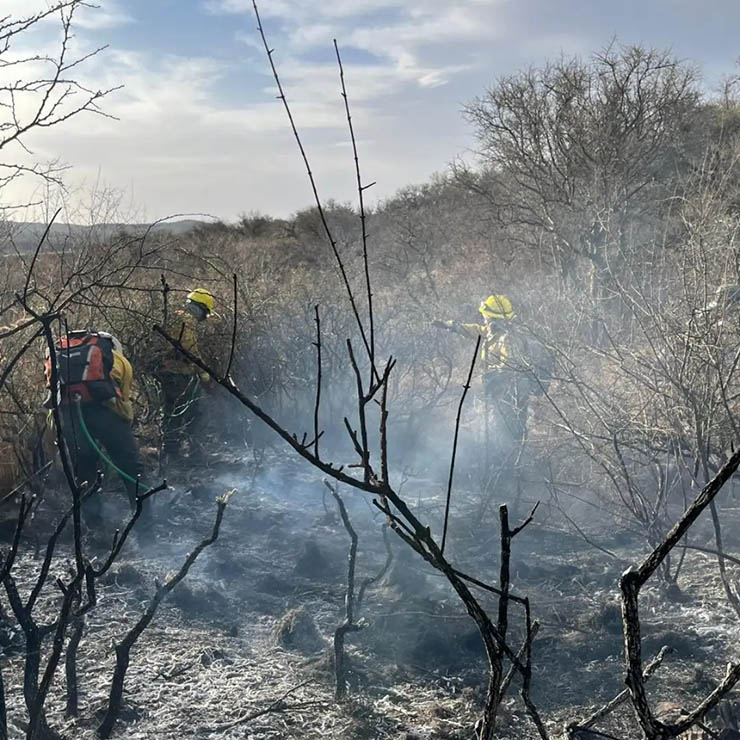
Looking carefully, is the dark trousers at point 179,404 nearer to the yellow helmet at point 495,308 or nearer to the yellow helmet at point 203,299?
the yellow helmet at point 203,299

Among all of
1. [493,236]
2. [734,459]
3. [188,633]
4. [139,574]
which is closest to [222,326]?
[139,574]

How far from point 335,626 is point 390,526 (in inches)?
143

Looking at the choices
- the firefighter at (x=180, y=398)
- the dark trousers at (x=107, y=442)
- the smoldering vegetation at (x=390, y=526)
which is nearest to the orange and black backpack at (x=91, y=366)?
the dark trousers at (x=107, y=442)

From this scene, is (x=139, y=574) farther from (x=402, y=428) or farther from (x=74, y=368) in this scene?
(x=402, y=428)

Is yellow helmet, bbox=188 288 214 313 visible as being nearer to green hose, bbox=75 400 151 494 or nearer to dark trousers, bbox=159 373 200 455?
dark trousers, bbox=159 373 200 455

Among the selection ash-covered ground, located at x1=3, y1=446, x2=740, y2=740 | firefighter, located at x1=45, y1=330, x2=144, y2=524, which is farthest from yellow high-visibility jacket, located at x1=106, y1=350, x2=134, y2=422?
ash-covered ground, located at x1=3, y1=446, x2=740, y2=740

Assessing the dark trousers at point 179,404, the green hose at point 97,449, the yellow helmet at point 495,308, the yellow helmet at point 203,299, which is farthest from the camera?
the dark trousers at point 179,404

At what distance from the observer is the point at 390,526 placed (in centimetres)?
143

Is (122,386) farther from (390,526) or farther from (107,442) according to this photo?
(390,526)

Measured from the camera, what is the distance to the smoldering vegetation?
3.08 m

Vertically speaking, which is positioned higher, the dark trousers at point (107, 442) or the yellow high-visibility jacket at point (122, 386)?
the yellow high-visibility jacket at point (122, 386)

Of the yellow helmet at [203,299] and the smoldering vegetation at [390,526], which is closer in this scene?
the smoldering vegetation at [390,526]

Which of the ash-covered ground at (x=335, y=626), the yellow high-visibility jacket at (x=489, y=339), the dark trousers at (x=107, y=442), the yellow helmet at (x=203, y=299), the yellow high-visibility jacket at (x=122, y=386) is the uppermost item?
the yellow helmet at (x=203, y=299)

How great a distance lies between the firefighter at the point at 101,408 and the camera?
244 inches
